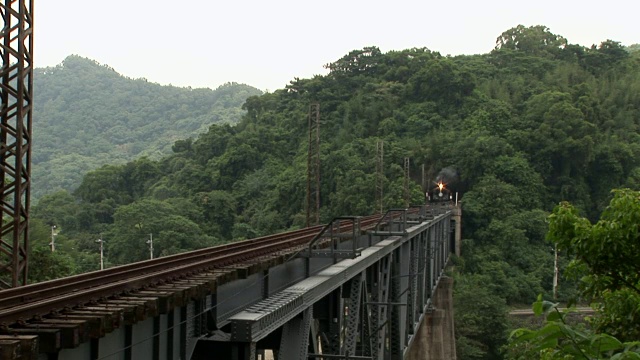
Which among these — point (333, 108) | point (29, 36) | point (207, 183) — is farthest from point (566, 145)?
Answer: point (29, 36)

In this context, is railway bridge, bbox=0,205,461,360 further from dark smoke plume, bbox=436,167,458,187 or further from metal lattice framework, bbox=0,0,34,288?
dark smoke plume, bbox=436,167,458,187

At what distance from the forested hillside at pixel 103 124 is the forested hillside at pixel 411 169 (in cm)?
4554

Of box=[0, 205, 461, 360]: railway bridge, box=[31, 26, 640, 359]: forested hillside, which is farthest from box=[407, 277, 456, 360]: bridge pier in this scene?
box=[0, 205, 461, 360]: railway bridge

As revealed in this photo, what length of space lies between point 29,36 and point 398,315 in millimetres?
13073

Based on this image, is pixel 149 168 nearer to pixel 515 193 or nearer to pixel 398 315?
pixel 515 193

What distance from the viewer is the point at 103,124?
166 m

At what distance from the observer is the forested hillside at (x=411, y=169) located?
50031mm

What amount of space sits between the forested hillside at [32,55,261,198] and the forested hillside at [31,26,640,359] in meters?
45.5

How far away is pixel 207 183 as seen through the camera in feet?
228

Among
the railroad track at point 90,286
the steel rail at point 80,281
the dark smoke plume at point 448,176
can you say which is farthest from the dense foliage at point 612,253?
the dark smoke plume at point 448,176

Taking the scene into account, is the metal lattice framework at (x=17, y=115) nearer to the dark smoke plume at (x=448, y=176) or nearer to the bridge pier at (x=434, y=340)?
the bridge pier at (x=434, y=340)

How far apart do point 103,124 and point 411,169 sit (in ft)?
382

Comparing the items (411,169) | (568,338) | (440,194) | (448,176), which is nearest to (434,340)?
(568,338)

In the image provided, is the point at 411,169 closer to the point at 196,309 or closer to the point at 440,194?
the point at 440,194
